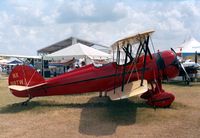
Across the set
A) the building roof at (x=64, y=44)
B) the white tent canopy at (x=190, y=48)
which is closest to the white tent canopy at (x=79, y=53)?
the white tent canopy at (x=190, y=48)

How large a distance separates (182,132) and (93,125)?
228 centimetres

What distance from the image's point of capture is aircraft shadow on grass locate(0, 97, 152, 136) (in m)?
8.04

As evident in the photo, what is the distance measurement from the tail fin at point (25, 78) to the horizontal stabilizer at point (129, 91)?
107 inches

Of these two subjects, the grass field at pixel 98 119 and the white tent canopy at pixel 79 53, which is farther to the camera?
the white tent canopy at pixel 79 53

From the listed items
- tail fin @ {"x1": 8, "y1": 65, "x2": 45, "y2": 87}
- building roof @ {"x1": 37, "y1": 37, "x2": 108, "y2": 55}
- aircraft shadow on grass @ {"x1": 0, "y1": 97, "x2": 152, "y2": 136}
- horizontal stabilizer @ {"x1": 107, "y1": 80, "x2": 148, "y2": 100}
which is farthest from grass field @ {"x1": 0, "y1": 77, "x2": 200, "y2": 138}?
building roof @ {"x1": 37, "y1": 37, "x2": 108, "y2": 55}

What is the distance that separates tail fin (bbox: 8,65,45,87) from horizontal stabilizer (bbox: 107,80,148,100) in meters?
2.73

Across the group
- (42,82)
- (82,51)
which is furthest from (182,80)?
(42,82)

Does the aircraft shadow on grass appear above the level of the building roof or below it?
below

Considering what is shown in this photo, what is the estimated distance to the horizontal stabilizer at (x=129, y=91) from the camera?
910 cm

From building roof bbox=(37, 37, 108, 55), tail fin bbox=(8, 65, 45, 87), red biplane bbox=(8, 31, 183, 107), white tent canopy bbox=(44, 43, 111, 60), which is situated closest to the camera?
red biplane bbox=(8, 31, 183, 107)

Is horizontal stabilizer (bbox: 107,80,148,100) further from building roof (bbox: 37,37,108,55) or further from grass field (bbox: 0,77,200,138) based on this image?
building roof (bbox: 37,37,108,55)

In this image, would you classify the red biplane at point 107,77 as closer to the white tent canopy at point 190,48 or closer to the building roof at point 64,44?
the white tent canopy at point 190,48

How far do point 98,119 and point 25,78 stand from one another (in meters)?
3.57

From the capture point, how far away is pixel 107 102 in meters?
12.0
